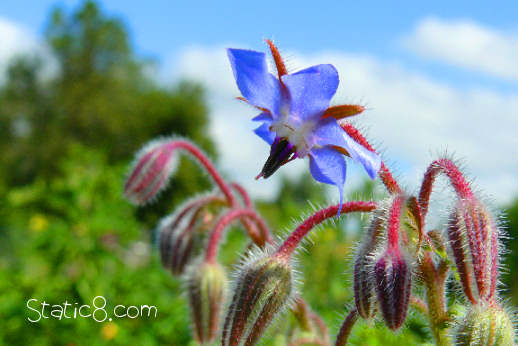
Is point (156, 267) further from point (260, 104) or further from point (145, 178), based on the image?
point (260, 104)

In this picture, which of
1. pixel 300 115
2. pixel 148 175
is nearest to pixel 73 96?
pixel 148 175

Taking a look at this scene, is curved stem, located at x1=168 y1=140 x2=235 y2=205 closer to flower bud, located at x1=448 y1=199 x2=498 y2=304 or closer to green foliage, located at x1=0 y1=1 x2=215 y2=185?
flower bud, located at x1=448 y1=199 x2=498 y2=304

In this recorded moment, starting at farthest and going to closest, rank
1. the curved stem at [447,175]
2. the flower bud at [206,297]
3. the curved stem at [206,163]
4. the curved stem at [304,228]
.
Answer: the curved stem at [206,163]
the flower bud at [206,297]
the curved stem at [304,228]
the curved stem at [447,175]

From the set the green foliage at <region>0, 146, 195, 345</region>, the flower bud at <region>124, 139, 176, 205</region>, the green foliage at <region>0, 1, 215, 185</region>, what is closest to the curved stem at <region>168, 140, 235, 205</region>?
the flower bud at <region>124, 139, 176, 205</region>

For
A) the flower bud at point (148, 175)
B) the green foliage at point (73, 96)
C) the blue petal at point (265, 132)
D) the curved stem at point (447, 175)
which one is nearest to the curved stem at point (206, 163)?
the flower bud at point (148, 175)

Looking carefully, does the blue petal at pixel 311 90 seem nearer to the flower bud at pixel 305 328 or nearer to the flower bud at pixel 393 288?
the flower bud at pixel 393 288

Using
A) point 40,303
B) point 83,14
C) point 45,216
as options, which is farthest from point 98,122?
point 40,303
